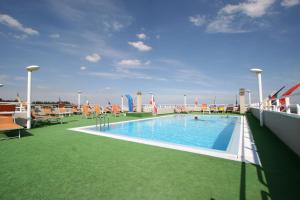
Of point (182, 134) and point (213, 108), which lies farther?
point (213, 108)

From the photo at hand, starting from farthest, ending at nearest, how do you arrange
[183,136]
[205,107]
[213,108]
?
1. [213,108]
2. [205,107]
3. [183,136]

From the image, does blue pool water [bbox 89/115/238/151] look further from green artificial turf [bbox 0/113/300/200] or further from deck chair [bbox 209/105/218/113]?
deck chair [bbox 209/105/218/113]

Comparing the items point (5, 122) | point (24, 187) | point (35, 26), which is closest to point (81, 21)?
point (35, 26)

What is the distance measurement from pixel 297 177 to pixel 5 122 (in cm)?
776

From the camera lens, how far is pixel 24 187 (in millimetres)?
2223

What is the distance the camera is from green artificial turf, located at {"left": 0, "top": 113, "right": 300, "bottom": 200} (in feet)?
6.84

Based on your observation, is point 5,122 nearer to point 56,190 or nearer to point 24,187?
point 24,187

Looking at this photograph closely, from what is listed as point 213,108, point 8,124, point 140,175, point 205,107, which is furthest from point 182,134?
point 213,108

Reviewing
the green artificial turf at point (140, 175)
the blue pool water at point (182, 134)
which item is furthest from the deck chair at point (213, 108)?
the green artificial turf at point (140, 175)

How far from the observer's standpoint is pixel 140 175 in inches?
104

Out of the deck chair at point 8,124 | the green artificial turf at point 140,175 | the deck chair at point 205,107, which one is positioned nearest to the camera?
the green artificial turf at point 140,175

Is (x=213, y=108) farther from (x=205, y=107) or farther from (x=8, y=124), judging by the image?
(x=8, y=124)

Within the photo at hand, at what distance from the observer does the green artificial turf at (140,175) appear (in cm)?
209

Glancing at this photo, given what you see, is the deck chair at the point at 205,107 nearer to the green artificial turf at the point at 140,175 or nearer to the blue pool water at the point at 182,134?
the blue pool water at the point at 182,134
